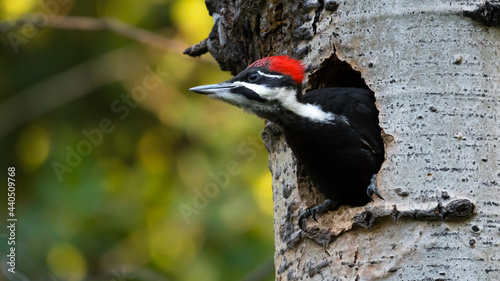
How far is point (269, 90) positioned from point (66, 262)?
3257mm

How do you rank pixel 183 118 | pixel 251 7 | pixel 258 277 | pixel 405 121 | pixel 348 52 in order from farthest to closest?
pixel 183 118, pixel 258 277, pixel 251 7, pixel 348 52, pixel 405 121

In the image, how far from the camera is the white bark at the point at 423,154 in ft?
8.21

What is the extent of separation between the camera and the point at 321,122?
3.12 meters

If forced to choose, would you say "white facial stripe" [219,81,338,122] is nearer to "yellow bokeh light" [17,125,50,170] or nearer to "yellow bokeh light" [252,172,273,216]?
"yellow bokeh light" [252,172,273,216]

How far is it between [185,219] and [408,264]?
3298mm

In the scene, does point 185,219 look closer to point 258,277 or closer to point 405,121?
point 258,277

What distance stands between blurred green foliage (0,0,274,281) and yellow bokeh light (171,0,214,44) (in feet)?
0.03

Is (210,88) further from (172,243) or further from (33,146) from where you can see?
(33,146)

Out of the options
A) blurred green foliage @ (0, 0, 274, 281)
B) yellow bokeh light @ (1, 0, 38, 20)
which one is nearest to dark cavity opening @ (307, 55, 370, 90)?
blurred green foliage @ (0, 0, 274, 281)

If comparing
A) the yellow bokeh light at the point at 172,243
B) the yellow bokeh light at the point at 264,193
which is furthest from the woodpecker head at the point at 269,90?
the yellow bokeh light at the point at 172,243

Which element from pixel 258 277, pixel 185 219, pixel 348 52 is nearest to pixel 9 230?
pixel 185 219

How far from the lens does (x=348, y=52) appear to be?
2.89 metres

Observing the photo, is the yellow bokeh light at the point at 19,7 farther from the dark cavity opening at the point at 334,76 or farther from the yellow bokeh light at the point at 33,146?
the dark cavity opening at the point at 334,76

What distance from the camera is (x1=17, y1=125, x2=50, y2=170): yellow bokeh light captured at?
5.95m
